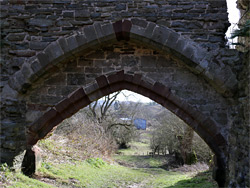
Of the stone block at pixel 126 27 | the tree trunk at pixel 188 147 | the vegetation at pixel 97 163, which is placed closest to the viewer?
the stone block at pixel 126 27

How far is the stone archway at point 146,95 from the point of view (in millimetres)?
4340

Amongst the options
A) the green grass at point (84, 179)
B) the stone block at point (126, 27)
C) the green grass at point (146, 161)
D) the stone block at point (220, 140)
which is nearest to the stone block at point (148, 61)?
the stone block at point (126, 27)

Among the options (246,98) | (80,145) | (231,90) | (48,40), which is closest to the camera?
(246,98)

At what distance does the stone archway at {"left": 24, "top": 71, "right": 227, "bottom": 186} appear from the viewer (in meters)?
4.34

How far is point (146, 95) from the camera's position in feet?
15.3

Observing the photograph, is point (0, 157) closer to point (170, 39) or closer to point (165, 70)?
point (165, 70)

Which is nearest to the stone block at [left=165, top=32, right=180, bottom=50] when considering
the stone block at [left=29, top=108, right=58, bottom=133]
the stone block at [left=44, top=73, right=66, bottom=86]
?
the stone block at [left=44, top=73, right=66, bottom=86]

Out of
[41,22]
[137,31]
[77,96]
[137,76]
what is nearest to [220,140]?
[137,76]

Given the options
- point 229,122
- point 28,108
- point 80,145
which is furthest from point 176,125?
point 28,108

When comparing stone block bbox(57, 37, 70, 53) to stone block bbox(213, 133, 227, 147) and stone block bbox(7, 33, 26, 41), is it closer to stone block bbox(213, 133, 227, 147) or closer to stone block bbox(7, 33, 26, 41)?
stone block bbox(7, 33, 26, 41)

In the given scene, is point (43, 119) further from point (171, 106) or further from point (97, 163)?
point (97, 163)

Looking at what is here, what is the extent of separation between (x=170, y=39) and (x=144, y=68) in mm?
760

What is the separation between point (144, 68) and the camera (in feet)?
15.2

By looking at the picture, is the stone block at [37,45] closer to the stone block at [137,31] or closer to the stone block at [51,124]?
the stone block at [51,124]
